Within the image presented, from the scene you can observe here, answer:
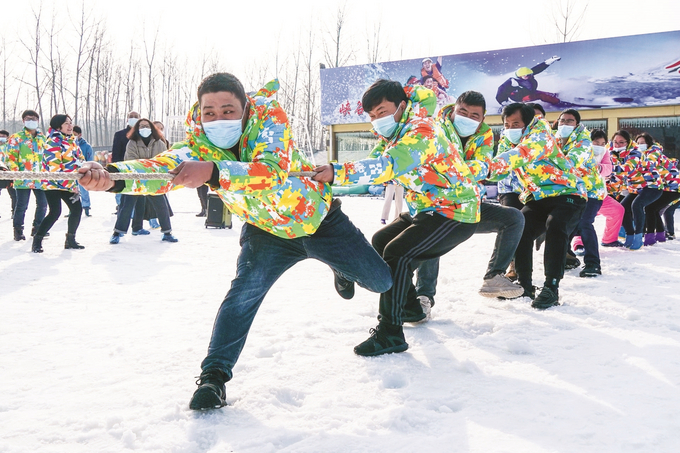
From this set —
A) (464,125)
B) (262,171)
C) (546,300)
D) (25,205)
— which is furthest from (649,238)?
(25,205)

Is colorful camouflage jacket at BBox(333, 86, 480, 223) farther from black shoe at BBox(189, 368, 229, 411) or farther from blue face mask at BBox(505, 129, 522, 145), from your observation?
blue face mask at BBox(505, 129, 522, 145)

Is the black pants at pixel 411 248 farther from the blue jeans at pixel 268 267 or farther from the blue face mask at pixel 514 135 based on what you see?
the blue face mask at pixel 514 135

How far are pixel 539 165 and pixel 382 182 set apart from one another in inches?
88.5

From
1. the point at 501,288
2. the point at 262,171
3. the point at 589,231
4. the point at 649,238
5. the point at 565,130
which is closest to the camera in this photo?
the point at 262,171

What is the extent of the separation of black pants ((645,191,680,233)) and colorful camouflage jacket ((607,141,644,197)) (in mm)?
575

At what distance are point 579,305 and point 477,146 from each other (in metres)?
1.63

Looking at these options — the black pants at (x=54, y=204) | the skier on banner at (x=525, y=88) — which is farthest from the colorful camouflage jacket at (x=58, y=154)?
the skier on banner at (x=525, y=88)

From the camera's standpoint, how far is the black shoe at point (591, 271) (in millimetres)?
5422

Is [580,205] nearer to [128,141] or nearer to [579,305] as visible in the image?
[579,305]

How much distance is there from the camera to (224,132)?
229cm

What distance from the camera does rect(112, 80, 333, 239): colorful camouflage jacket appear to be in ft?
6.89

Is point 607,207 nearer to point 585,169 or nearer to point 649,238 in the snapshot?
point 649,238

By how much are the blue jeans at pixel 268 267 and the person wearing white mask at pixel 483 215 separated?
121 cm

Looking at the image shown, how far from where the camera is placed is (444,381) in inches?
104
